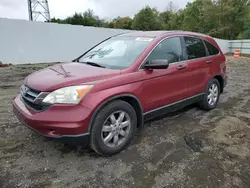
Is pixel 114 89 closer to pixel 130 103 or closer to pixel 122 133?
pixel 130 103

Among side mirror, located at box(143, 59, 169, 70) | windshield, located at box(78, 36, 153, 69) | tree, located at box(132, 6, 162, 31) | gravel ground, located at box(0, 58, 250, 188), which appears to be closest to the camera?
gravel ground, located at box(0, 58, 250, 188)

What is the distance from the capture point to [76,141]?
2.56m

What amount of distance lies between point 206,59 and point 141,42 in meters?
1.65

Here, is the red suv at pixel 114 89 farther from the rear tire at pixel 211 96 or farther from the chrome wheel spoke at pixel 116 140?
the rear tire at pixel 211 96

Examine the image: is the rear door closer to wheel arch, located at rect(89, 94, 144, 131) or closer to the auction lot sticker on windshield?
the auction lot sticker on windshield

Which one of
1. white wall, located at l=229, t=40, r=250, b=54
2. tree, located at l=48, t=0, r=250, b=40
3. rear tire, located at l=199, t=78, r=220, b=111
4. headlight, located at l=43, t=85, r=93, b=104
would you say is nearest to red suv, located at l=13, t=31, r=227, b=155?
headlight, located at l=43, t=85, r=93, b=104

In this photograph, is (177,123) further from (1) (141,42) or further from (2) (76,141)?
(2) (76,141)

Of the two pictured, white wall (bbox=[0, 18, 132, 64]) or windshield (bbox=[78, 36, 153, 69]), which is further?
white wall (bbox=[0, 18, 132, 64])

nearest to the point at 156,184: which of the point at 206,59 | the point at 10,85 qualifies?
the point at 206,59

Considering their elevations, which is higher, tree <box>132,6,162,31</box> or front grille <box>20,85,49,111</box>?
tree <box>132,6,162,31</box>

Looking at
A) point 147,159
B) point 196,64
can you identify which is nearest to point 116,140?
point 147,159

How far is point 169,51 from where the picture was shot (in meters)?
3.67

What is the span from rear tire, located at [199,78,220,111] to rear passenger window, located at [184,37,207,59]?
664 millimetres

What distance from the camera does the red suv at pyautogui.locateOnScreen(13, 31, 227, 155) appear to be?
99.3 inches
